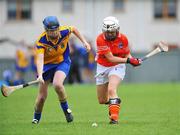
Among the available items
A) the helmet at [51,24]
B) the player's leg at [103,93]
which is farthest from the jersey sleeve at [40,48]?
the player's leg at [103,93]

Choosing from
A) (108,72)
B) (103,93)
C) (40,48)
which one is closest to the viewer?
(40,48)

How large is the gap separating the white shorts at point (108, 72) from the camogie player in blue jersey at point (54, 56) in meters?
0.85

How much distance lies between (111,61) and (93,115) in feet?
10.2

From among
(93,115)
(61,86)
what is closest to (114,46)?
(61,86)

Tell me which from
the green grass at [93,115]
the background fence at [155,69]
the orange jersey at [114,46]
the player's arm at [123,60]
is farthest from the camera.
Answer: the background fence at [155,69]

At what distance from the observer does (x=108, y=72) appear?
16422 millimetres

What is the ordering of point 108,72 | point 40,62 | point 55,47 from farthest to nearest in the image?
point 108,72
point 55,47
point 40,62

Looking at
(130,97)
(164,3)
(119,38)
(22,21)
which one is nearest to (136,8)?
(164,3)

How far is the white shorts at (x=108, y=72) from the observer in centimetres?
1614

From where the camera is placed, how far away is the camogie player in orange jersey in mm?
15513

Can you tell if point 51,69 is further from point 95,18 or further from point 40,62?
point 95,18

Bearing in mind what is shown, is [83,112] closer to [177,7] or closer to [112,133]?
[112,133]

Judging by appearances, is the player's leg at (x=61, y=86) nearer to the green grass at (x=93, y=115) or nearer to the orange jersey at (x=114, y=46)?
the green grass at (x=93, y=115)

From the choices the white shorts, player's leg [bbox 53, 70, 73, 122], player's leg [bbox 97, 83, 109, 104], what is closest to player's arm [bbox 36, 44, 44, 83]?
player's leg [bbox 53, 70, 73, 122]
